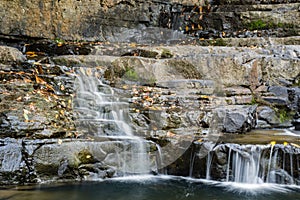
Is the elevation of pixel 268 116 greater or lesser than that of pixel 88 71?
lesser

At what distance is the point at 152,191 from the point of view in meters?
4.18

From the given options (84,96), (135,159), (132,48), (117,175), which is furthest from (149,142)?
(132,48)

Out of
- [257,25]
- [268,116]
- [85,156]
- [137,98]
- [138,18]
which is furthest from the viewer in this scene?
[138,18]

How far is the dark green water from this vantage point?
3866 mm

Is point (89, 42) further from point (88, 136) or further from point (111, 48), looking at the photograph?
point (88, 136)

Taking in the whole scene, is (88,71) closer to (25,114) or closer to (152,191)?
(25,114)

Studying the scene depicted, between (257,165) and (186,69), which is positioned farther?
(186,69)

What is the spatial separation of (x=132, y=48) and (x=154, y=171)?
4.08 meters

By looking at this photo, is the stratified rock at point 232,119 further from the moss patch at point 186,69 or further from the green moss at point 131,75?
the green moss at point 131,75

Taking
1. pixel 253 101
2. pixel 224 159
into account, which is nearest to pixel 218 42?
pixel 253 101

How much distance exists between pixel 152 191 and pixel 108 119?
172 centimetres

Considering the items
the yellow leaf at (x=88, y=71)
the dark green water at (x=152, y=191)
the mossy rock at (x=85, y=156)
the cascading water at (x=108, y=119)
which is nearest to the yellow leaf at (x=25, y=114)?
the cascading water at (x=108, y=119)

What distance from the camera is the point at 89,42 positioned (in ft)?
30.7

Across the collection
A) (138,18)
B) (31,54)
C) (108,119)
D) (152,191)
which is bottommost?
(152,191)
